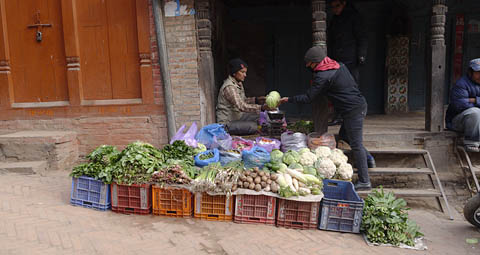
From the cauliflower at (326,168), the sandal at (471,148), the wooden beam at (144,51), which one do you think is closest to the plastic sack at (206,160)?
the cauliflower at (326,168)

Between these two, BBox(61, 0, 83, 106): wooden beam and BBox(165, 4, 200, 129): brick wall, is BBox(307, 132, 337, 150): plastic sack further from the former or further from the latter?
BBox(61, 0, 83, 106): wooden beam

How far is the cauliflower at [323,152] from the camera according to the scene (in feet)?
17.4

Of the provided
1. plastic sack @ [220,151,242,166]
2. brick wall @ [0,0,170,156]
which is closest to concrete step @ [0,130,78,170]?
brick wall @ [0,0,170,156]

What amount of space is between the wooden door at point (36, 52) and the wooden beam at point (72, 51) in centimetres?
22

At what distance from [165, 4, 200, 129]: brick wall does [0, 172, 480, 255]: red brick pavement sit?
2.43 meters

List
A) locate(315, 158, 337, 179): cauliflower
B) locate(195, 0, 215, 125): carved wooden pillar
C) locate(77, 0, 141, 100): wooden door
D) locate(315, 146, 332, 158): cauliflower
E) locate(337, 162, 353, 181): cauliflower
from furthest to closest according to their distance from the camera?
locate(77, 0, 141, 100): wooden door, locate(195, 0, 215, 125): carved wooden pillar, locate(315, 146, 332, 158): cauliflower, locate(337, 162, 353, 181): cauliflower, locate(315, 158, 337, 179): cauliflower

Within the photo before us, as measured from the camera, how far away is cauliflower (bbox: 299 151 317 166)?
5125 mm

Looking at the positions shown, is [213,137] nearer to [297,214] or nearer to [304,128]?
[304,128]

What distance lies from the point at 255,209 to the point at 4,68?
5.97 metres

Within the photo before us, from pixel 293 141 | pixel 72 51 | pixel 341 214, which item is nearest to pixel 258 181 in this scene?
pixel 341 214

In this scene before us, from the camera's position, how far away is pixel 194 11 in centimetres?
650

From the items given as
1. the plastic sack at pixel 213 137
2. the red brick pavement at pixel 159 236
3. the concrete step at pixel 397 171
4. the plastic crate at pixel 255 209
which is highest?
the plastic sack at pixel 213 137

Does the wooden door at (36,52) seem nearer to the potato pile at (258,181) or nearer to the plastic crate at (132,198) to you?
the plastic crate at (132,198)

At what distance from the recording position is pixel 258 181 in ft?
15.0
